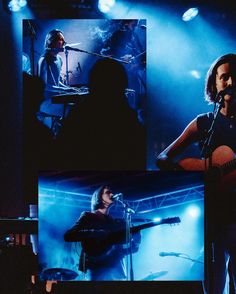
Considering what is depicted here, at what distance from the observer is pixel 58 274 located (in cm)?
394

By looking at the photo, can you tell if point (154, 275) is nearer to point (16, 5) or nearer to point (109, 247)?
point (109, 247)

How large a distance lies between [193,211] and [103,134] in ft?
5.25

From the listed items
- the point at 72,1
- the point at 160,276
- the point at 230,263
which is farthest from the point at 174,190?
the point at 72,1

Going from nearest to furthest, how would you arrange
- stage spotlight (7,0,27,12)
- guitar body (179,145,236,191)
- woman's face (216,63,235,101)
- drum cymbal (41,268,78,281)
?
drum cymbal (41,268,78,281) < guitar body (179,145,236,191) < stage spotlight (7,0,27,12) < woman's face (216,63,235,101)

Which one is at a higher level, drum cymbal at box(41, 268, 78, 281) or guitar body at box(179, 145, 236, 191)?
guitar body at box(179, 145, 236, 191)

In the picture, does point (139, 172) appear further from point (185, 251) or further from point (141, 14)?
point (141, 14)

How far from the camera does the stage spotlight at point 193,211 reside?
3.98 metres

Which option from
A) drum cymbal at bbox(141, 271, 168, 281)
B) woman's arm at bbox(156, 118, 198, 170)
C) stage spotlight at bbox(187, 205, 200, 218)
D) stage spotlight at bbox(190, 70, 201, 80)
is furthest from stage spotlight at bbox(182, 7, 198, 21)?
drum cymbal at bbox(141, 271, 168, 281)

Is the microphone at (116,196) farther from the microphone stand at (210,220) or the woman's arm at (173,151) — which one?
the woman's arm at (173,151)

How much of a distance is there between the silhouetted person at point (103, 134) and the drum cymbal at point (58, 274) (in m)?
1.49

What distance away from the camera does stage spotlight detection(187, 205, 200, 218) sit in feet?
13.1

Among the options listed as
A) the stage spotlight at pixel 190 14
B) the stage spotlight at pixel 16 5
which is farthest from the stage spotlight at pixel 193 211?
→ the stage spotlight at pixel 16 5

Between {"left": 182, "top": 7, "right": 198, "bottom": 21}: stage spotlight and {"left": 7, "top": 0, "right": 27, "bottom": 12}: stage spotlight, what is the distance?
1.73 m

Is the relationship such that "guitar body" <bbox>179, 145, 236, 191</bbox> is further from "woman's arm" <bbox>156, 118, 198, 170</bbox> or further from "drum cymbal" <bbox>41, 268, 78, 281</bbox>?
"drum cymbal" <bbox>41, 268, 78, 281</bbox>
